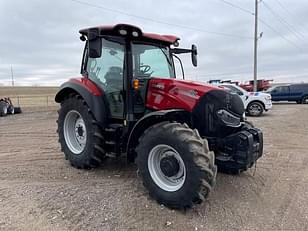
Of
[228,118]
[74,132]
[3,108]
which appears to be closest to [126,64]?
[228,118]

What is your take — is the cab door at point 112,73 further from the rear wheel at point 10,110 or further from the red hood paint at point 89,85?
the rear wheel at point 10,110

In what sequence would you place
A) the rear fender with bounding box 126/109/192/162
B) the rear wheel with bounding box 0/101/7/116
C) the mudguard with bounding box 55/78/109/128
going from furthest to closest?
1. the rear wheel with bounding box 0/101/7/116
2. the mudguard with bounding box 55/78/109/128
3. the rear fender with bounding box 126/109/192/162

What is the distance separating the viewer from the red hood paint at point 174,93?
436cm

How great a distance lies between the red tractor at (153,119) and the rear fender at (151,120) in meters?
0.01

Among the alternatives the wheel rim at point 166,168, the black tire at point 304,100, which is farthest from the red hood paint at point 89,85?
the black tire at point 304,100

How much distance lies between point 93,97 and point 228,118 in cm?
216

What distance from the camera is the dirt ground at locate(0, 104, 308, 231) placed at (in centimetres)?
368

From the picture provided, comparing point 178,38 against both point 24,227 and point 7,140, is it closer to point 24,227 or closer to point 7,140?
point 24,227

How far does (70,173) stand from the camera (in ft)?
17.6

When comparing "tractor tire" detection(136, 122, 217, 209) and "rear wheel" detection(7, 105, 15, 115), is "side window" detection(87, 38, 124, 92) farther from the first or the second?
"rear wheel" detection(7, 105, 15, 115)

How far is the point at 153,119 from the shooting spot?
14.3 ft

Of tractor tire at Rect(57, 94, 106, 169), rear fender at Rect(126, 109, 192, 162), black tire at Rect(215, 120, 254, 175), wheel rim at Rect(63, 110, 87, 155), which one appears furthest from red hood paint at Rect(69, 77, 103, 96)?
black tire at Rect(215, 120, 254, 175)

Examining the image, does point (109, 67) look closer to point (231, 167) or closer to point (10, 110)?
point (231, 167)

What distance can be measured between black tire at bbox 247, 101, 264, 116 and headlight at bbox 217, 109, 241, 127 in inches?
475
